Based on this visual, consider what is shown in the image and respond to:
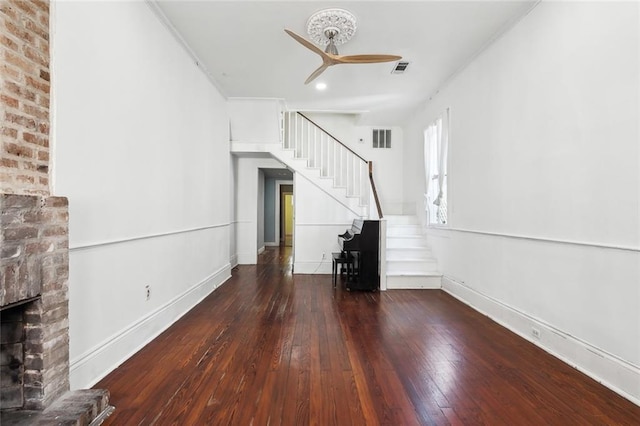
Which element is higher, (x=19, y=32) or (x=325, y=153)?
(x=325, y=153)

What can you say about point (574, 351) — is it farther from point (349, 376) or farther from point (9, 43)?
point (9, 43)

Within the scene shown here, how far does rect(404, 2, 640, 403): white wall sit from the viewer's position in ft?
6.89

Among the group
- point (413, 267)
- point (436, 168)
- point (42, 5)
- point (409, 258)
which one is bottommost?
point (413, 267)

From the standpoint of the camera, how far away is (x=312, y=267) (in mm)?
6102

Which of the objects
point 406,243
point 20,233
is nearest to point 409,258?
point 406,243

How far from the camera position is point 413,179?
6.55 metres

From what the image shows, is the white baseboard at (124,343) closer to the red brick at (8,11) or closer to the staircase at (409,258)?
the red brick at (8,11)

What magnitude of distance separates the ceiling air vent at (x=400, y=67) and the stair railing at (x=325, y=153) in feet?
6.86

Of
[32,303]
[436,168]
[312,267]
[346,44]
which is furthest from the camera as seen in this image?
[312,267]

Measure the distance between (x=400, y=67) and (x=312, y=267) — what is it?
3747mm

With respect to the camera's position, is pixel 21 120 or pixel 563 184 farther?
pixel 563 184

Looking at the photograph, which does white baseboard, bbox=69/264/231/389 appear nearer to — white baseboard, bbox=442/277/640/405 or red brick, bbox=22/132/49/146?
red brick, bbox=22/132/49/146

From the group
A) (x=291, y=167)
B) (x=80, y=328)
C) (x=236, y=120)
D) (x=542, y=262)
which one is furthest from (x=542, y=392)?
(x=236, y=120)

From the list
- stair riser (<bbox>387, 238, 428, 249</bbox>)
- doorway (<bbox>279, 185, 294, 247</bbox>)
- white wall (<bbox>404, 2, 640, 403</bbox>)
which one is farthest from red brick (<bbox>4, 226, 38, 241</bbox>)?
doorway (<bbox>279, 185, 294, 247</bbox>)
